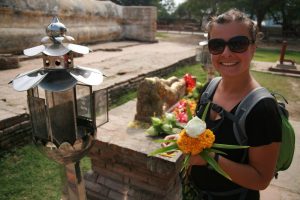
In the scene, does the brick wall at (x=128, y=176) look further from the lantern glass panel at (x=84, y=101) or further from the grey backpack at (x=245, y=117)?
the grey backpack at (x=245, y=117)

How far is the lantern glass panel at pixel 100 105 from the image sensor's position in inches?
76.4

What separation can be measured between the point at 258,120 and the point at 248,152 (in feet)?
0.72

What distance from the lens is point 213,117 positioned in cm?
175

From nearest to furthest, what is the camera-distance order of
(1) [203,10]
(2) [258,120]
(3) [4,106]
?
1. (2) [258,120]
2. (3) [4,106]
3. (1) [203,10]

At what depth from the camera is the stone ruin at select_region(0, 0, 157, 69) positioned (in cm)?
922

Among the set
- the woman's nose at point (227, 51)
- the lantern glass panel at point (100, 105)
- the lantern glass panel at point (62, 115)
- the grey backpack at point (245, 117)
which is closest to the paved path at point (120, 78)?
the grey backpack at point (245, 117)

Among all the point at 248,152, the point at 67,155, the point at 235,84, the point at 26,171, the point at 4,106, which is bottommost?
the point at 26,171

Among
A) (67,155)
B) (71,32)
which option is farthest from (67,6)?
(67,155)

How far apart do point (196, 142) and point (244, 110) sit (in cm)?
32

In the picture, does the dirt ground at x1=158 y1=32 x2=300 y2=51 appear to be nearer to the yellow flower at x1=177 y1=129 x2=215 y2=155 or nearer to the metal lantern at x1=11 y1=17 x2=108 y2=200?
the metal lantern at x1=11 y1=17 x2=108 y2=200

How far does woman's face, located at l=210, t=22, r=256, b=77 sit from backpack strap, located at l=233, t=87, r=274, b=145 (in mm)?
156

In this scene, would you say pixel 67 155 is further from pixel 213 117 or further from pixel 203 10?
pixel 203 10

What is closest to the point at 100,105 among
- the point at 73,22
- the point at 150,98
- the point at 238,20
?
the point at 238,20

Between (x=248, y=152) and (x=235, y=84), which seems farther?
(x=235, y=84)
